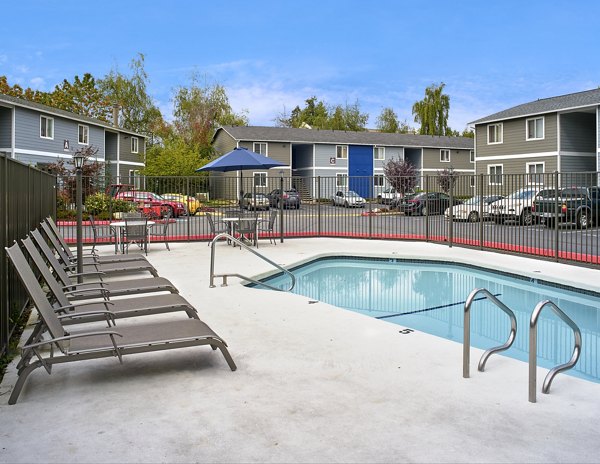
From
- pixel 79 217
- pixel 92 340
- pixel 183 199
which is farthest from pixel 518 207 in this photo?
pixel 92 340

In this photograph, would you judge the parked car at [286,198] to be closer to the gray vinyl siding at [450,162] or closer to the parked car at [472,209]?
the parked car at [472,209]

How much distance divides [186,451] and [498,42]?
3470 cm

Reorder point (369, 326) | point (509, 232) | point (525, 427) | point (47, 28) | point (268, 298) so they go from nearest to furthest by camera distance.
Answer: point (525, 427), point (369, 326), point (268, 298), point (509, 232), point (47, 28)

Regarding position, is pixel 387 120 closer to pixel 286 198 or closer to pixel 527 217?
pixel 286 198

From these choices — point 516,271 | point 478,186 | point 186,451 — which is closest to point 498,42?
point 478,186

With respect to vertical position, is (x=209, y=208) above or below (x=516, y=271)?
above

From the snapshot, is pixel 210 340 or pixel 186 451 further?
pixel 210 340

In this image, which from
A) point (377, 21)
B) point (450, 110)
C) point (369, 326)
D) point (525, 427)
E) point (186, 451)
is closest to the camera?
point (186, 451)

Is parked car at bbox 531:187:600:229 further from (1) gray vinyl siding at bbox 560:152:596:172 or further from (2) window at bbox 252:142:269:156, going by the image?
(2) window at bbox 252:142:269:156

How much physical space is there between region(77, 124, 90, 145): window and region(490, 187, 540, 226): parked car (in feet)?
96.8

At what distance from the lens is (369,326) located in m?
6.88

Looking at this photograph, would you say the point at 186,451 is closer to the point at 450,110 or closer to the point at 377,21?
the point at 377,21

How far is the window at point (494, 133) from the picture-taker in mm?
35875

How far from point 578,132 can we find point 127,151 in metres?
31.2
